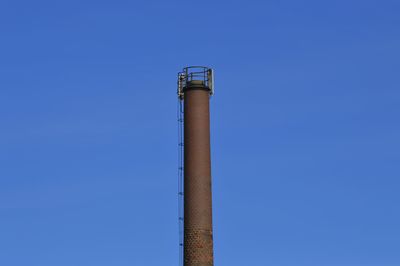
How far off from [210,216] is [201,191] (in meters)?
1.26

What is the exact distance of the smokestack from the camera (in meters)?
48.9

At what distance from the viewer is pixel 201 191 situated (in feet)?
163

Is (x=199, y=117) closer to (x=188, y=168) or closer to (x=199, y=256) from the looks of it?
(x=188, y=168)

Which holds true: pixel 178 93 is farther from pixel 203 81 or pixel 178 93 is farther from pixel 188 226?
pixel 188 226

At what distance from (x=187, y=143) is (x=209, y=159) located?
4.34 ft

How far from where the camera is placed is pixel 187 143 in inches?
1984

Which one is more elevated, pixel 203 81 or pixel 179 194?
pixel 203 81

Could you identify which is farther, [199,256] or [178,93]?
[178,93]

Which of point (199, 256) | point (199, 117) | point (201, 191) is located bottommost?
point (199, 256)

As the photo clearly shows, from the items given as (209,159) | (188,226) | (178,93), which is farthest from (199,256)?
(178,93)

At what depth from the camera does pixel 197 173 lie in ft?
163

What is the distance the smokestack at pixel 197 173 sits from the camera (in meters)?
48.9

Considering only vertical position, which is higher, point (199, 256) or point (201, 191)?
point (201, 191)

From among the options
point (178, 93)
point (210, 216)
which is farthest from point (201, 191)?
point (178, 93)
